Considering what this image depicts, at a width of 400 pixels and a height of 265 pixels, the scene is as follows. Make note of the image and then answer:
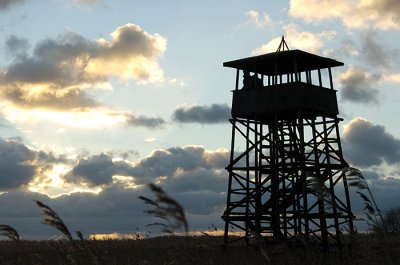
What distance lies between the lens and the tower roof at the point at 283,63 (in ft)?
84.8

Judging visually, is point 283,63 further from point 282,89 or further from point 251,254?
point 251,254

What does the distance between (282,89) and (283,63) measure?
2224mm

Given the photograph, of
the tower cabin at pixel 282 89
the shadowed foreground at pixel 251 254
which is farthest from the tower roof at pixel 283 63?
the shadowed foreground at pixel 251 254

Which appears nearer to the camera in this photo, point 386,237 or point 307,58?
point 386,237

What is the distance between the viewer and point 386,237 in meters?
7.43

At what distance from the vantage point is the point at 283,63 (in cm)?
2744

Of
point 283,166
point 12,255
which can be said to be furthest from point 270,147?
point 12,255

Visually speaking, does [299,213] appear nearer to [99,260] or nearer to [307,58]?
[307,58]

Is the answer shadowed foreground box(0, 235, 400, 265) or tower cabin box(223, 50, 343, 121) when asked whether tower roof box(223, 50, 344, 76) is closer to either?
tower cabin box(223, 50, 343, 121)

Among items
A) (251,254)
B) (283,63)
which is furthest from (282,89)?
(251,254)

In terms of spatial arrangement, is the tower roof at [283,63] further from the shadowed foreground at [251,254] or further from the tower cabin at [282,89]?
the shadowed foreground at [251,254]

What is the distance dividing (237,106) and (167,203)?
849 inches

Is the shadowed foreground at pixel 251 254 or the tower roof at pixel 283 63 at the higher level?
the tower roof at pixel 283 63

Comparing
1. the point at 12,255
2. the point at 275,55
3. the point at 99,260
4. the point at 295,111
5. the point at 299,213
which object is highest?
the point at 275,55
